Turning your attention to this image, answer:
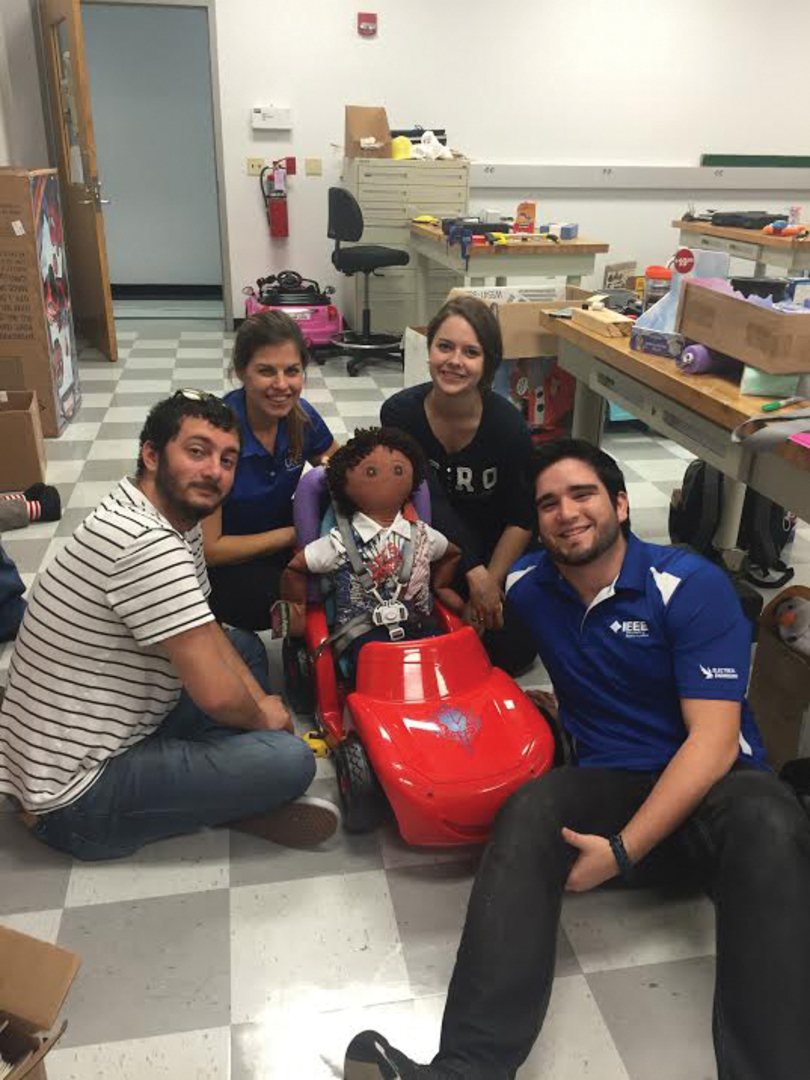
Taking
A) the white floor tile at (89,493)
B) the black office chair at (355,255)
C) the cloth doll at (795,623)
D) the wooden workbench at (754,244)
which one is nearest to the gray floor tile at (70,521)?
the white floor tile at (89,493)

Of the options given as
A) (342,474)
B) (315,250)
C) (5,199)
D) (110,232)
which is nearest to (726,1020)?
(342,474)

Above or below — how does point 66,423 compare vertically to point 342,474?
below

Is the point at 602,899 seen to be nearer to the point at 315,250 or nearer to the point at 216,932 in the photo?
the point at 216,932

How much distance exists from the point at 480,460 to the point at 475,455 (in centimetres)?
2

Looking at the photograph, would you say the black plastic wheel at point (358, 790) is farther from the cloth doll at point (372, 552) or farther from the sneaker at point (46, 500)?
the sneaker at point (46, 500)

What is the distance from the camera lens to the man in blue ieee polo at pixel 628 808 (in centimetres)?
111

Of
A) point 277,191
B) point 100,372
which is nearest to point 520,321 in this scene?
point 100,372

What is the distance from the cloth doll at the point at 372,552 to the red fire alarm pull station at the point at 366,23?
189 inches

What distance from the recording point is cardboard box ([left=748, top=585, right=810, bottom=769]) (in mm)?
1655

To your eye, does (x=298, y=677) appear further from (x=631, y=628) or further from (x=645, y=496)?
(x=645, y=496)

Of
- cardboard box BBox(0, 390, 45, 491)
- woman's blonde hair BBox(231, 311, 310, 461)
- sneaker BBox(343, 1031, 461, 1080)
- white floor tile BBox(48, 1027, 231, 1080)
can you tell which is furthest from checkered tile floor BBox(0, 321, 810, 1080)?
cardboard box BBox(0, 390, 45, 491)

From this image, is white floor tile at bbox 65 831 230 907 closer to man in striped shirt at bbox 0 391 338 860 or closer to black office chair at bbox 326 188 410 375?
Result: man in striped shirt at bbox 0 391 338 860

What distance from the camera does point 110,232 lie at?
7320 millimetres

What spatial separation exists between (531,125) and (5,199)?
3.83 meters
